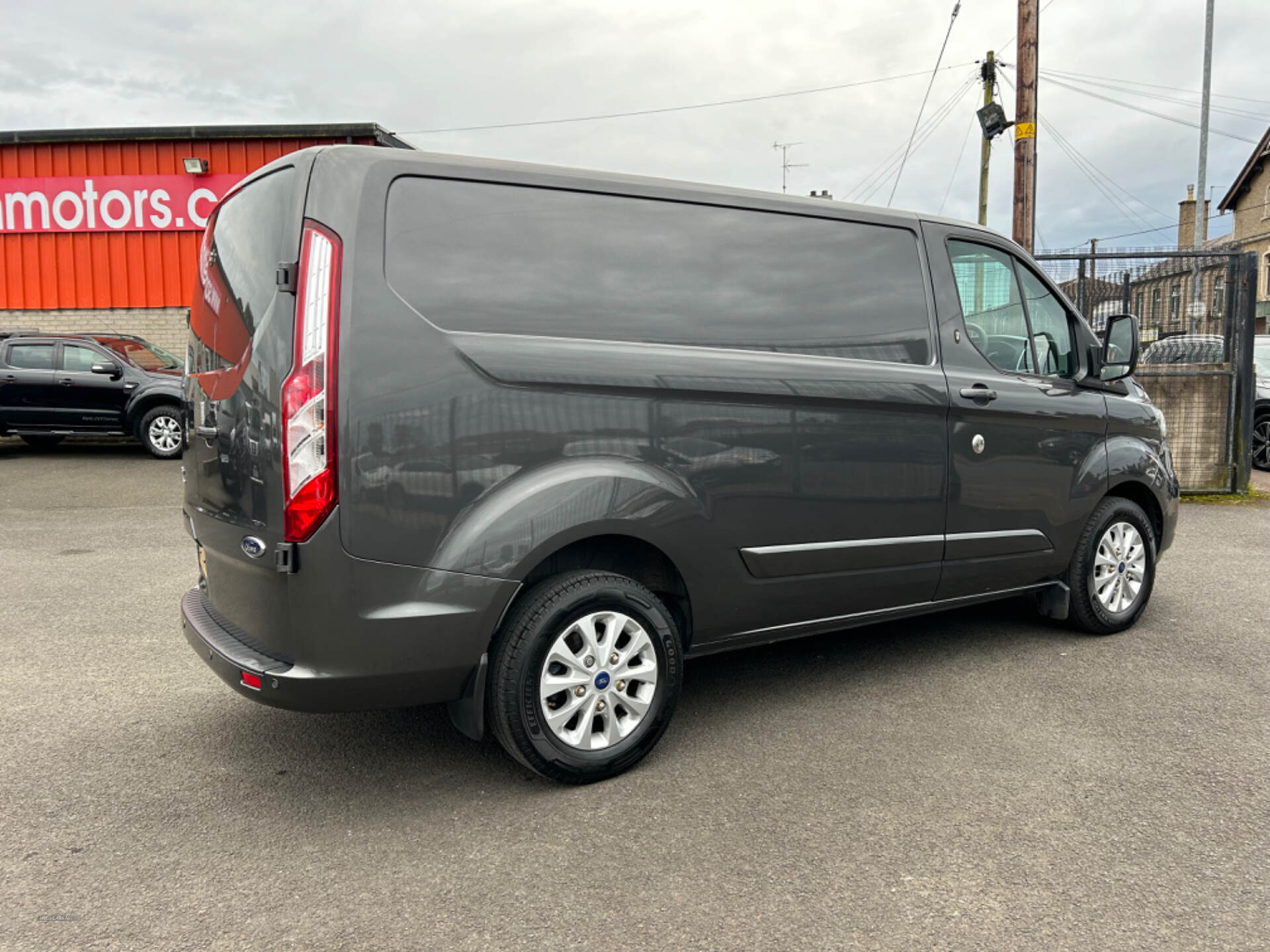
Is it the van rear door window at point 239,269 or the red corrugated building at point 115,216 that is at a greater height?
the red corrugated building at point 115,216

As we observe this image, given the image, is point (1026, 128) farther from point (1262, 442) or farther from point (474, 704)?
point (474, 704)

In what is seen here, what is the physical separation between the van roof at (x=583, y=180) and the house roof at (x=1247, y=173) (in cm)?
4401

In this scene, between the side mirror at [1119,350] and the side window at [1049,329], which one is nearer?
the side window at [1049,329]

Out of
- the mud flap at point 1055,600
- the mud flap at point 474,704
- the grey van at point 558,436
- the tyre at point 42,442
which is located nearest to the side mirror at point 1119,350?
the grey van at point 558,436

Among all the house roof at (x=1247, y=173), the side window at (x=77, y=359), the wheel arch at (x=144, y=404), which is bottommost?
the wheel arch at (x=144, y=404)

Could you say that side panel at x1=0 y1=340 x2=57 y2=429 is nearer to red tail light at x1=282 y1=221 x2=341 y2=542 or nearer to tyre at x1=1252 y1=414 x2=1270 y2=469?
red tail light at x1=282 y1=221 x2=341 y2=542

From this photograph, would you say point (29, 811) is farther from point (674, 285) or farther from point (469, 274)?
point (674, 285)

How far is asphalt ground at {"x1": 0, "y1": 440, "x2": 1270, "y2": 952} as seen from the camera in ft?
7.84

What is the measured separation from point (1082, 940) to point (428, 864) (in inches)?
64.7

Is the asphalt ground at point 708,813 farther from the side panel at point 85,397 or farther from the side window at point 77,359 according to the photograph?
the side window at point 77,359

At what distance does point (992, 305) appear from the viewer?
437cm

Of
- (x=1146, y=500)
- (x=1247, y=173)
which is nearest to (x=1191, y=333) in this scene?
(x=1146, y=500)

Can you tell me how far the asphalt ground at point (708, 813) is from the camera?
2.39 meters

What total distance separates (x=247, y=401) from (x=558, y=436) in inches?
35.3
